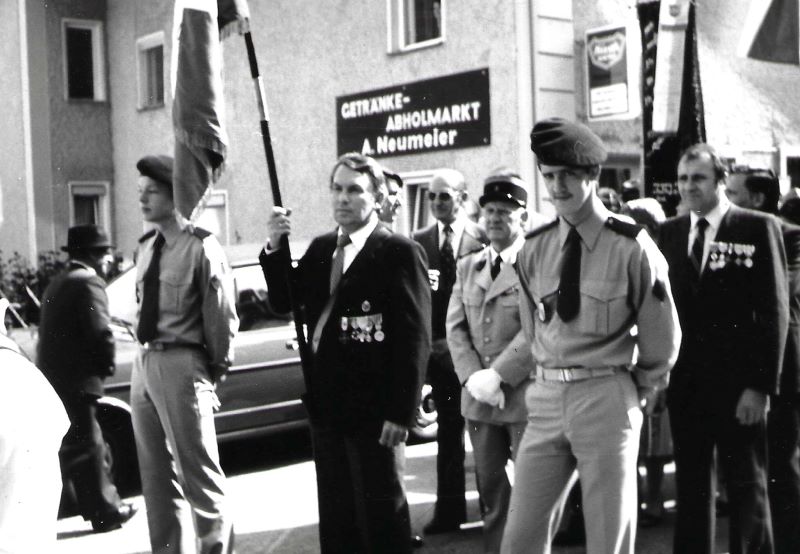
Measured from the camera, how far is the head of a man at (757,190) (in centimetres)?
628

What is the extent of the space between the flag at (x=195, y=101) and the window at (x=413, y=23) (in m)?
9.14

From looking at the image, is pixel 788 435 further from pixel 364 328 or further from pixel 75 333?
pixel 75 333

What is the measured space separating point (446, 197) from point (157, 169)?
2.10m

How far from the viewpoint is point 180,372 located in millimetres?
5316

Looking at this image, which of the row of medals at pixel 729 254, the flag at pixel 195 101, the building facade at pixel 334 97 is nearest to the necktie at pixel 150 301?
the flag at pixel 195 101

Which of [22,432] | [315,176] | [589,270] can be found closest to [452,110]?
[315,176]

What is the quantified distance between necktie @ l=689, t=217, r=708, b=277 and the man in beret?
216cm

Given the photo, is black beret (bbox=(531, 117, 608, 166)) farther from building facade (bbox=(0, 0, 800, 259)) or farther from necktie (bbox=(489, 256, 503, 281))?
building facade (bbox=(0, 0, 800, 259))

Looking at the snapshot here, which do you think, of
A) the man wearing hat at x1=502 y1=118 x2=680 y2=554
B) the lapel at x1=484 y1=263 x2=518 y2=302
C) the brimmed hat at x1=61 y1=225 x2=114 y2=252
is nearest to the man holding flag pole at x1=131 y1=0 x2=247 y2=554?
the lapel at x1=484 y1=263 x2=518 y2=302

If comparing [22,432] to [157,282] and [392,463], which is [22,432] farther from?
[157,282]

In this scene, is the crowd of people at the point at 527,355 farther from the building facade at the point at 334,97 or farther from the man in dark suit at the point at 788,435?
the building facade at the point at 334,97

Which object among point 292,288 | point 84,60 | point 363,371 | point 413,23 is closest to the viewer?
point 363,371

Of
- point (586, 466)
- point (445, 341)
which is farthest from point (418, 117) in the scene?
point (586, 466)

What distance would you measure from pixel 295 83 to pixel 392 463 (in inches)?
467
